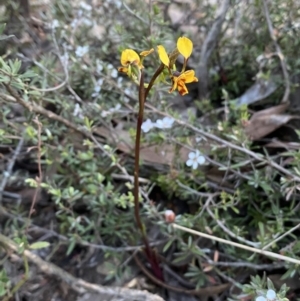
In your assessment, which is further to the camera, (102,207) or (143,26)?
(143,26)

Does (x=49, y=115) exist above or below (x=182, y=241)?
above

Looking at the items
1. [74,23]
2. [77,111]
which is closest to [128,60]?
[77,111]

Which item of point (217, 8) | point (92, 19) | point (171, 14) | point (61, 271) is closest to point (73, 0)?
point (92, 19)

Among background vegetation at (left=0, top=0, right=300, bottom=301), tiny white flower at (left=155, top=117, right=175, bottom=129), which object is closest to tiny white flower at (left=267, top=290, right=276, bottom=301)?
background vegetation at (left=0, top=0, right=300, bottom=301)

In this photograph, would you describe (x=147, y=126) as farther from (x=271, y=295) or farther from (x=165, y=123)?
(x=271, y=295)

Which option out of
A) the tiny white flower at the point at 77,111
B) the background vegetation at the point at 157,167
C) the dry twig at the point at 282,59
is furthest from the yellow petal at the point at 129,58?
the dry twig at the point at 282,59

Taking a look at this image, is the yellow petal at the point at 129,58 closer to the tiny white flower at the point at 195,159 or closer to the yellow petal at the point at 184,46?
the yellow petal at the point at 184,46

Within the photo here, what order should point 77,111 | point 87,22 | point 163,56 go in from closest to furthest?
1. point 163,56
2. point 77,111
3. point 87,22

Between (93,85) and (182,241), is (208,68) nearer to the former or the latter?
(93,85)

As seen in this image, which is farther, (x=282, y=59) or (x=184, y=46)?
(x=282, y=59)
